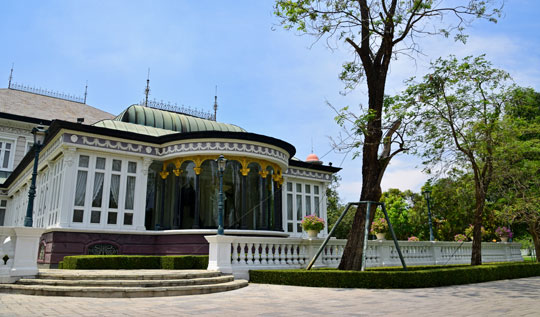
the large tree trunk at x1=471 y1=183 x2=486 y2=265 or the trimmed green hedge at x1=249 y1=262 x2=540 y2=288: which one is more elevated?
the large tree trunk at x1=471 y1=183 x2=486 y2=265

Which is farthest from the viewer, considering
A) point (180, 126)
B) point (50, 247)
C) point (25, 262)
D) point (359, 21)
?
point (180, 126)

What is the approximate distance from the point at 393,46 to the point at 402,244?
7.97 m

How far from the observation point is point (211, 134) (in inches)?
612

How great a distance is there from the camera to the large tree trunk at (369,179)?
11.4 metres

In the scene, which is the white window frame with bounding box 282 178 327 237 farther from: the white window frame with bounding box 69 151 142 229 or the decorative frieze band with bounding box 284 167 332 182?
the white window frame with bounding box 69 151 142 229

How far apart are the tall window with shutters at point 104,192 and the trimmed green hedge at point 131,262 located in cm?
221

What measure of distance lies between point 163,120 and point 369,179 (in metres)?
12.3

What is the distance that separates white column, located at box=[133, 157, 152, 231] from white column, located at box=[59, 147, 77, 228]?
7.66 feet

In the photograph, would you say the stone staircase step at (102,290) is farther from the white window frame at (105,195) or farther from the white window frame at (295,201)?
the white window frame at (295,201)

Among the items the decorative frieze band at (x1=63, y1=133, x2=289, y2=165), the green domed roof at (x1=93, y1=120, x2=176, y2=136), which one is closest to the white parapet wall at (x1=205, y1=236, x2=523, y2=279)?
the decorative frieze band at (x1=63, y1=133, x2=289, y2=165)

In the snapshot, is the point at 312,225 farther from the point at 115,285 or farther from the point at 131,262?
the point at 115,285

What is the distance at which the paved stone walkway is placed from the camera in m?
6.02

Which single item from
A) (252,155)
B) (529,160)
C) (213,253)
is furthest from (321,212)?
(213,253)

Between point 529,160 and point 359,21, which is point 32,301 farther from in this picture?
point 529,160
